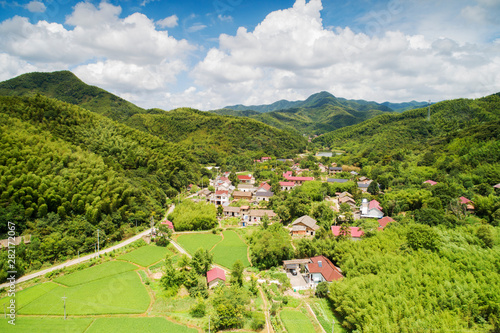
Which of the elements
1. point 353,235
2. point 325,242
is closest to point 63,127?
point 325,242

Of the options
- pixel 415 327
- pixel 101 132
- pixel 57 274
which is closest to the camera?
pixel 415 327

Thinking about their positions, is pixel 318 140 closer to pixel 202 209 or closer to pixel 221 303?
pixel 202 209

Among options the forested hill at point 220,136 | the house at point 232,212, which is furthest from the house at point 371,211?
the forested hill at point 220,136

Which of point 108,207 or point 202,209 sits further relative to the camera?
point 202,209

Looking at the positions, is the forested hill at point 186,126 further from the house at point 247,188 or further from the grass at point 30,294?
the grass at point 30,294

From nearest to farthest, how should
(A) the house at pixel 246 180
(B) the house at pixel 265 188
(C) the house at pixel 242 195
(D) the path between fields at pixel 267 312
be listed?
(D) the path between fields at pixel 267 312 → (C) the house at pixel 242 195 → (B) the house at pixel 265 188 → (A) the house at pixel 246 180

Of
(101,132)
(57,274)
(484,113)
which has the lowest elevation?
(57,274)
